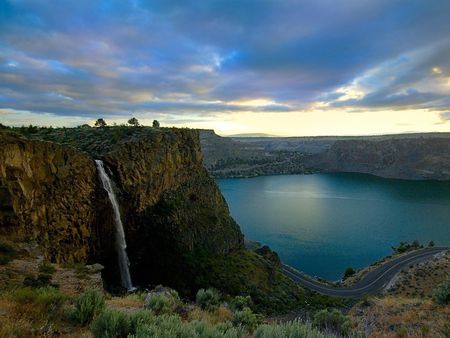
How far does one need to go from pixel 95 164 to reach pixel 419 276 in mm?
43277

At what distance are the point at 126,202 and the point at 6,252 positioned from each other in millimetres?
19077

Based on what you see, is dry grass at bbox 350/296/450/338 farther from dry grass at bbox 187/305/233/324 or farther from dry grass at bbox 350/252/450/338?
dry grass at bbox 187/305/233/324

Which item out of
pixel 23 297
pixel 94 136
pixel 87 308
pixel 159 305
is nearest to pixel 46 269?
pixel 159 305

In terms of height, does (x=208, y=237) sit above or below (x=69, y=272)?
below

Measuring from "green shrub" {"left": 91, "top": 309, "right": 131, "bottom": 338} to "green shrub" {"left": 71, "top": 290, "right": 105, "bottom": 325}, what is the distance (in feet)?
4.84

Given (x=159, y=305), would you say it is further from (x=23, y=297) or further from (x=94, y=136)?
(x=94, y=136)

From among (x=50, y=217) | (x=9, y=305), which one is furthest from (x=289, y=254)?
(x=9, y=305)

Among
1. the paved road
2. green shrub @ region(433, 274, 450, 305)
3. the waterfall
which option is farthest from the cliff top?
green shrub @ region(433, 274, 450, 305)

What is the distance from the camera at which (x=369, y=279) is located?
46625mm

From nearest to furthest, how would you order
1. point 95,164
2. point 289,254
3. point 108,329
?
1. point 108,329
2. point 95,164
3. point 289,254

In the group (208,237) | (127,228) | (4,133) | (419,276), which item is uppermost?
(4,133)

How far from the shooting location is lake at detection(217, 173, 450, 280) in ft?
201

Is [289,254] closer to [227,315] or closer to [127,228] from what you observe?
[127,228]

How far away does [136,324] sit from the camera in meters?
5.63
